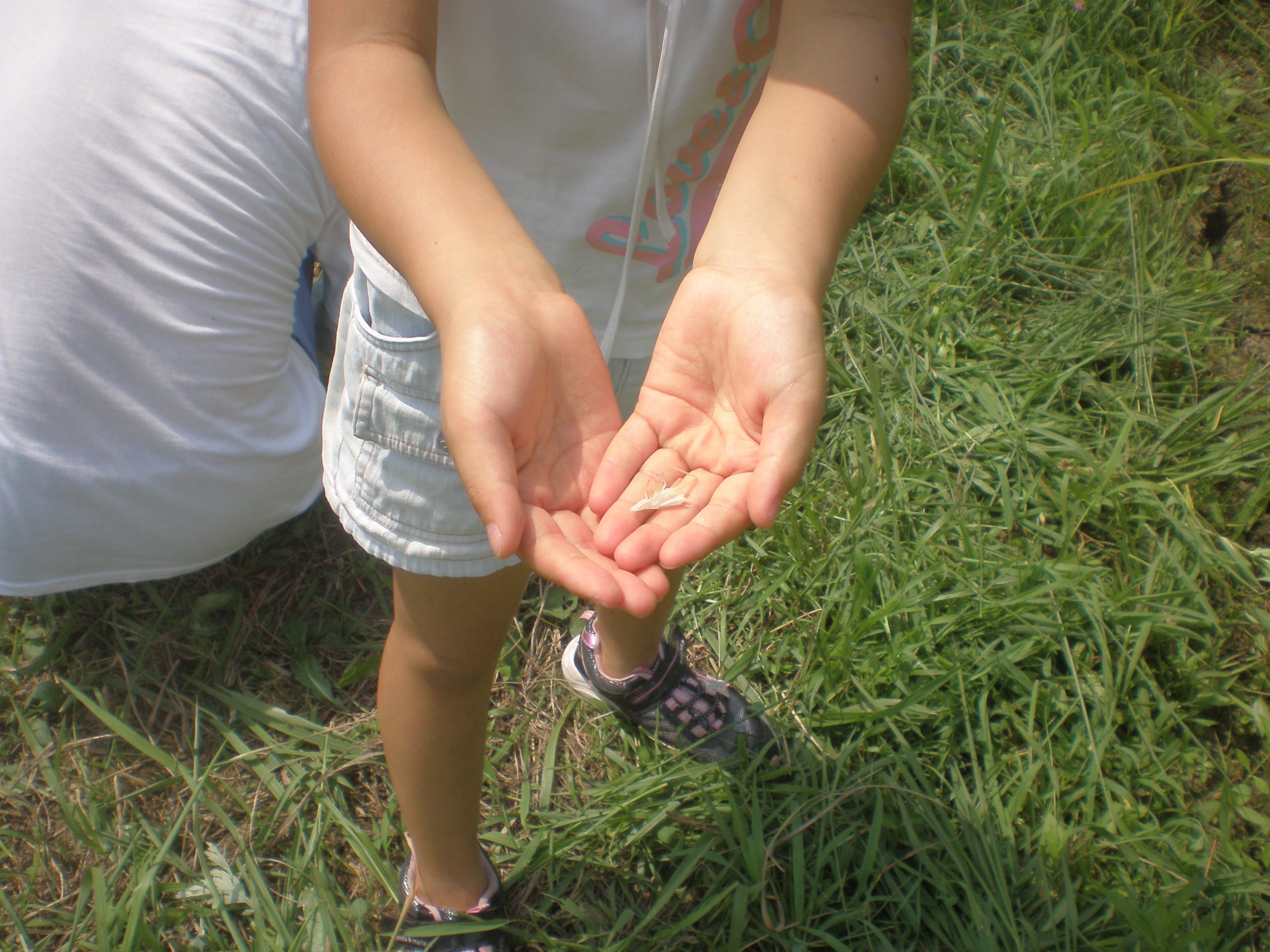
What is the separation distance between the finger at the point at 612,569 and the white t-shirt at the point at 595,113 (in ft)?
1.47

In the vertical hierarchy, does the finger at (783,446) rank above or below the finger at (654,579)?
above

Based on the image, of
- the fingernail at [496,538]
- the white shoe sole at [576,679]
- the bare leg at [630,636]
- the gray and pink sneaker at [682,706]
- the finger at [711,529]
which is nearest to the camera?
the fingernail at [496,538]

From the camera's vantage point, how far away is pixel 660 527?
1174mm

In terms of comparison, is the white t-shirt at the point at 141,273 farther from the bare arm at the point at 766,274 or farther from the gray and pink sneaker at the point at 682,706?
the bare arm at the point at 766,274

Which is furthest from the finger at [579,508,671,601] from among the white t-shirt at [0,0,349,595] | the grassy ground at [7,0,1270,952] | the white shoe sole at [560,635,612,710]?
the white t-shirt at [0,0,349,595]

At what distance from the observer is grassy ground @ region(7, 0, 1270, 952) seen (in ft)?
6.19

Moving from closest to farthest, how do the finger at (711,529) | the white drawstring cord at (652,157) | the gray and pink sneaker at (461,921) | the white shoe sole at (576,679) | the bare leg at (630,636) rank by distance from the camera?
the finger at (711,529)
the white drawstring cord at (652,157)
the gray and pink sneaker at (461,921)
the bare leg at (630,636)
the white shoe sole at (576,679)

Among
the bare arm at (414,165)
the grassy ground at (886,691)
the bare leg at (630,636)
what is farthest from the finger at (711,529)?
the grassy ground at (886,691)

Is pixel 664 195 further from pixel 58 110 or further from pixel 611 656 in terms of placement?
pixel 58 110

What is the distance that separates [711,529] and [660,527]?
0.30ft

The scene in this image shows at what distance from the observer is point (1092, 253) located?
295cm

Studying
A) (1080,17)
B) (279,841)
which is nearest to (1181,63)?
(1080,17)

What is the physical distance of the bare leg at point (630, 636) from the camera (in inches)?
77.3

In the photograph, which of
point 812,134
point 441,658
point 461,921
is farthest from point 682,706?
point 812,134
